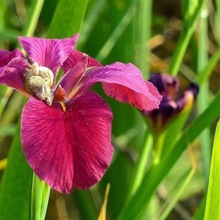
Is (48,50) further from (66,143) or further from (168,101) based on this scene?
(168,101)

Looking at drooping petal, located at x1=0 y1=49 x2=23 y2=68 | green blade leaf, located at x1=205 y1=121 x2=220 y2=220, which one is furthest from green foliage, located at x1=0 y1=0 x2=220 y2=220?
drooping petal, located at x1=0 y1=49 x2=23 y2=68

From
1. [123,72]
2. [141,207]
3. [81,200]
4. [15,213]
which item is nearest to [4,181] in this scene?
[15,213]

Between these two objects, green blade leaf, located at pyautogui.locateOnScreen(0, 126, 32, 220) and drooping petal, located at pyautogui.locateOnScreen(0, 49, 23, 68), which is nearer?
drooping petal, located at pyautogui.locateOnScreen(0, 49, 23, 68)

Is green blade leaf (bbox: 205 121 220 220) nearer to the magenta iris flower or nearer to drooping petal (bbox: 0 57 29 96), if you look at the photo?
the magenta iris flower

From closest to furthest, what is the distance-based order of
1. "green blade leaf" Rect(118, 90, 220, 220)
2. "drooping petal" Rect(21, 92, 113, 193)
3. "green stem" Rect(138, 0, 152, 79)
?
"drooping petal" Rect(21, 92, 113, 193)
"green blade leaf" Rect(118, 90, 220, 220)
"green stem" Rect(138, 0, 152, 79)

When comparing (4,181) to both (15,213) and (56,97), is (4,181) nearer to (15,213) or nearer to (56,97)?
(15,213)

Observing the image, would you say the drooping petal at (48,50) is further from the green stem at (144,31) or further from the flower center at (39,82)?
the green stem at (144,31)
